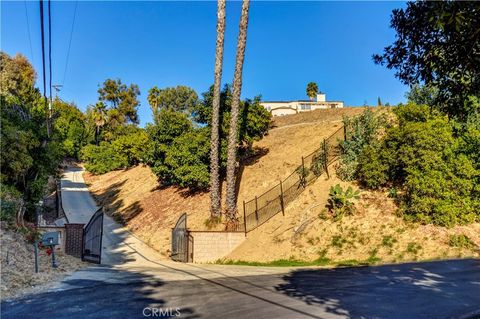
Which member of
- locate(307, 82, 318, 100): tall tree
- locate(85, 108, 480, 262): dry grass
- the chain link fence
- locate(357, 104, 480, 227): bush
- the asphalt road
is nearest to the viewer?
the asphalt road

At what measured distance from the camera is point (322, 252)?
16031mm

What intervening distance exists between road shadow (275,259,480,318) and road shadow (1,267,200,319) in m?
3.27

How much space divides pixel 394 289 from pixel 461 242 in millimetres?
6833

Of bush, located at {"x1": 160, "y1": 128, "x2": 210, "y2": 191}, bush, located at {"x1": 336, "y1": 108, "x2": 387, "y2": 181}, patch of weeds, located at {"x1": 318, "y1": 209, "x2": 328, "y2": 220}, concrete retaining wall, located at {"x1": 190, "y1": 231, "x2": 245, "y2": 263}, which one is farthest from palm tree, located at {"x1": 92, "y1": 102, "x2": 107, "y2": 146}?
patch of weeds, located at {"x1": 318, "y1": 209, "x2": 328, "y2": 220}

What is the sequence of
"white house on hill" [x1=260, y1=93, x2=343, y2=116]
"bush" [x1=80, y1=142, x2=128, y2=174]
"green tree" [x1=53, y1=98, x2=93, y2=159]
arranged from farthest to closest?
"white house on hill" [x1=260, y1=93, x2=343, y2=116] < "green tree" [x1=53, y1=98, x2=93, y2=159] < "bush" [x1=80, y1=142, x2=128, y2=174]

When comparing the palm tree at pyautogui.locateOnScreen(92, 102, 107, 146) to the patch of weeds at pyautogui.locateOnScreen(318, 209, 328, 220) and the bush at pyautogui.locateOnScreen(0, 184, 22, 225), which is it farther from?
the patch of weeds at pyautogui.locateOnScreen(318, 209, 328, 220)

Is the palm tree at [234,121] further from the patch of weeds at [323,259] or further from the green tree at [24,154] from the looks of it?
the green tree at [24,154]

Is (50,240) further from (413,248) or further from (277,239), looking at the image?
(413,248)

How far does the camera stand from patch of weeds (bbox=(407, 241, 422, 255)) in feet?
48.3

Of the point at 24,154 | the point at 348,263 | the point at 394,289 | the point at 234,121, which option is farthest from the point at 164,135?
the point at 394,289

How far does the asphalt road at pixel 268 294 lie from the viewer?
7.64m

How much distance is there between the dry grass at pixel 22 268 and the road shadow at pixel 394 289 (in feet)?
20.8

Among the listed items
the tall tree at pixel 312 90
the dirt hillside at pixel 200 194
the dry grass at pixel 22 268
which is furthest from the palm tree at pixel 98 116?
the dry grass at pixel 22 268

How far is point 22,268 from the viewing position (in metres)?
10.6
